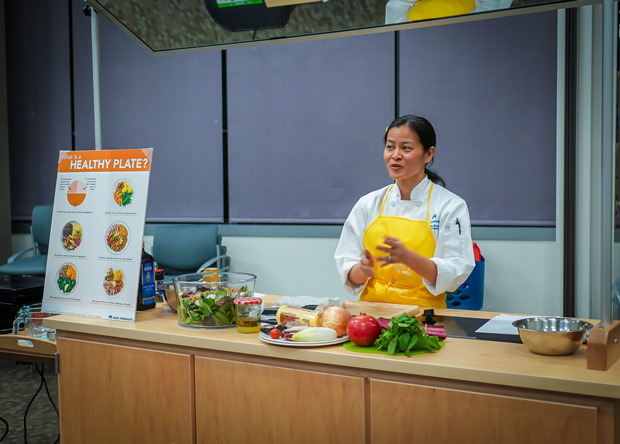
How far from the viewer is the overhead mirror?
1.70m

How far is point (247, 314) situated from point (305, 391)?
318 mm

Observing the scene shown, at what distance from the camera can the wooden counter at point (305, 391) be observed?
3.90 ft

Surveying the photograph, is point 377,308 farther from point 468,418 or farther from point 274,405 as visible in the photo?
point 468,418

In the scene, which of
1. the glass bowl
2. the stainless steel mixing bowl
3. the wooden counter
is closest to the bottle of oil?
the wooden counter

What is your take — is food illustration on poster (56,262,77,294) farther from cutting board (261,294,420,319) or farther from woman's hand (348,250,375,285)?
woman's hand (348,250,375,285)

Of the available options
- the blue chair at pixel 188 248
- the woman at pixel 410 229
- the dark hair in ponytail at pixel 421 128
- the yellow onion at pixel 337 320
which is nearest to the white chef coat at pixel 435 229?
the woman at pixel 410 229

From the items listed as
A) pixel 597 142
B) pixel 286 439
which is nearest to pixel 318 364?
pixel 286 439

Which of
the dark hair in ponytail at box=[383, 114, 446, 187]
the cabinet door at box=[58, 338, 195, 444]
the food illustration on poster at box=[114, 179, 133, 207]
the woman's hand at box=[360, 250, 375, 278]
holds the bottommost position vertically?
the cabinet door at box=[58, 338, 195, 444]

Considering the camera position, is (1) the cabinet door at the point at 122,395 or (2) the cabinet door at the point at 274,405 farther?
(1) the cabinet door at the point at 122,395

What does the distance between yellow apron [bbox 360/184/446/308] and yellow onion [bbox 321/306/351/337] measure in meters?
0.77

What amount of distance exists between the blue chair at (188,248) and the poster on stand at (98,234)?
199 centimetres

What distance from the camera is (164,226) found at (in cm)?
424

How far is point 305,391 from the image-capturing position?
1449 mm

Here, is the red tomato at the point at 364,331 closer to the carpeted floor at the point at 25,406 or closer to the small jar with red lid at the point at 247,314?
the small jar with red lid at the point at 247,314
